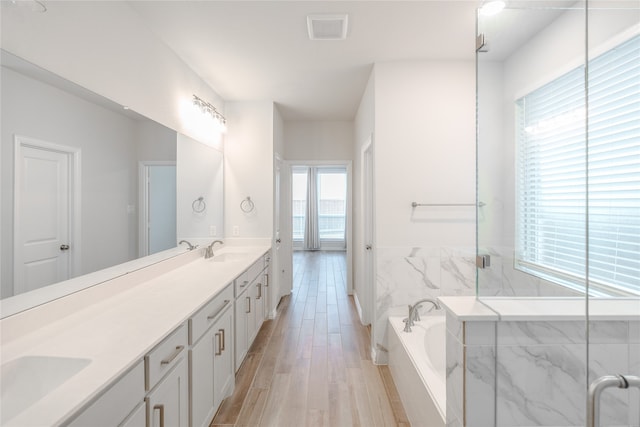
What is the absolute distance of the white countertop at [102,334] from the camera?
863mm

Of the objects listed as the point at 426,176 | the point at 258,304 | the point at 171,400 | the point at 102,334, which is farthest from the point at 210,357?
the point at 426,176

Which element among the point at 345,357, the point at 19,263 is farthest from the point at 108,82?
the point at 345,357

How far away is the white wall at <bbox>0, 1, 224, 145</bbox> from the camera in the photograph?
137cm

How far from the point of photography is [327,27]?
88.7 inches

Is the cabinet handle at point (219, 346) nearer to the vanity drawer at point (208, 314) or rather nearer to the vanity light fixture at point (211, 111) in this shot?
the vanity drawer at point (208, 314)

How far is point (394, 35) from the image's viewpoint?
237 cm

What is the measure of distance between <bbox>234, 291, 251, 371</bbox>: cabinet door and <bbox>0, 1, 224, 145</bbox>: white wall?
153 cm

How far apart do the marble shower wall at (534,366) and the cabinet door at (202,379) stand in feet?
4.14

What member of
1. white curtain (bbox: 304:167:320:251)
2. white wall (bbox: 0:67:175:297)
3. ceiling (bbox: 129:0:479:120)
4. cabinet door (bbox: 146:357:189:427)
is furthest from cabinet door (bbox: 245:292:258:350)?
white curtain (bbox: 304:167:320:251)

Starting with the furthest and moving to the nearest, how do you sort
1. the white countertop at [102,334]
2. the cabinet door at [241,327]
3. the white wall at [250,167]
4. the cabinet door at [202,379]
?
1. the white wall at [250,167]
2. the cabinet door at [241,327]
3. the cabinet door at [202,379]
4. the white countertop at [102,334]

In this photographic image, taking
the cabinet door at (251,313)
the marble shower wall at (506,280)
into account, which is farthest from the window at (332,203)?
the marble shower wall at (506,280)

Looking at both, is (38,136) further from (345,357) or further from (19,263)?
(345,357)

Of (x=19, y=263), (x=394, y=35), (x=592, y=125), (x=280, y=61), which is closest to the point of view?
(x=592, y=125)

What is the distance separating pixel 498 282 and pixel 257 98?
3.31m
